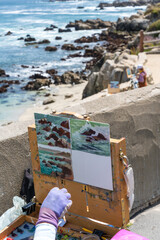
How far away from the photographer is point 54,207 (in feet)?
9.36

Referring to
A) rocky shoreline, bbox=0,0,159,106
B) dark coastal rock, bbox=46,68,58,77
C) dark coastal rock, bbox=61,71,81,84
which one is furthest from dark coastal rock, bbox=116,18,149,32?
dark coastal rock, bbox=61,71,81,84

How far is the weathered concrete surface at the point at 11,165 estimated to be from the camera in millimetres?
3855

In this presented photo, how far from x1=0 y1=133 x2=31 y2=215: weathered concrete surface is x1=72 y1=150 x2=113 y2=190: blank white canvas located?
0.84 m

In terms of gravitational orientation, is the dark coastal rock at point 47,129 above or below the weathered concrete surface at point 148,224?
above

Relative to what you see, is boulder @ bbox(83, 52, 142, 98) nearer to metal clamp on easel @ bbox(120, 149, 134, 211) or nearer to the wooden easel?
the wooden easel

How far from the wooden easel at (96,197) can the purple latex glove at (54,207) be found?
1.50ft

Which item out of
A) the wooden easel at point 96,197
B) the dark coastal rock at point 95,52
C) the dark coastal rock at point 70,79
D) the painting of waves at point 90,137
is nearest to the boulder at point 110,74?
the dark coastal rock at point 70,79

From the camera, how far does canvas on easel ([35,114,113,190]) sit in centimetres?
307

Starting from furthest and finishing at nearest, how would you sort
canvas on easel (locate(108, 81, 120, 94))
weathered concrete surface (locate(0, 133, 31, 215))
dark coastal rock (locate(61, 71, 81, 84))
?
dark coastal rock (locate(61, 71, 81, 84))
canvas on easel (locate(108, 81, 120, 94))
weathered concrete surface (locate(0, 133, 31, 215))

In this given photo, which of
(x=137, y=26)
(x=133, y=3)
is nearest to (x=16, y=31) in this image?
(x=137, y=26)

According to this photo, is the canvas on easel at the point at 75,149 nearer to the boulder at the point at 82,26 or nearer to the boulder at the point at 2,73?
the boulder at the point at 2,73

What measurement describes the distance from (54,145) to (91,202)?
0.63 meters

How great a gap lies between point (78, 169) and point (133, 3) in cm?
12306

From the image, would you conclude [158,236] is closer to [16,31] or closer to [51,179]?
[51,179]
